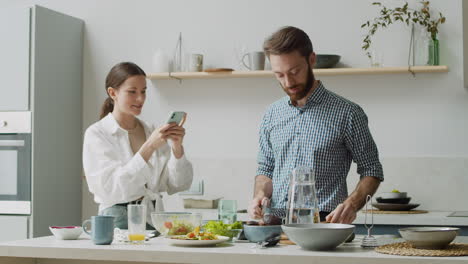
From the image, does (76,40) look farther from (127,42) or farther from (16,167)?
(16,167)

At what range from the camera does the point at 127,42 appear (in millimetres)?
4965

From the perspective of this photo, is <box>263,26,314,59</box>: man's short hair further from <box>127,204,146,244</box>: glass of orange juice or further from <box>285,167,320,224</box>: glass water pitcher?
<box>127,204,146,244</box>: glass of orange juice

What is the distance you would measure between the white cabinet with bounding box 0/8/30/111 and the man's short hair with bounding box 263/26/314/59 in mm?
2208

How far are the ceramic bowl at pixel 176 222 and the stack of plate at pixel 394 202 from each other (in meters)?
1.93

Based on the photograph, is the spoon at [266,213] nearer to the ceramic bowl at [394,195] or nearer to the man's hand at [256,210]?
the man's hand at [256,210]

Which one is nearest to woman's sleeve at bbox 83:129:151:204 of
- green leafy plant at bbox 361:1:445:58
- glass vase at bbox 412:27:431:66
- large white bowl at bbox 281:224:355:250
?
large white bowl at bbox 281:224:355:250

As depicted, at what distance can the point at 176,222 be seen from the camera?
7.83 ft

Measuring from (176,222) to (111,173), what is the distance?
65cm

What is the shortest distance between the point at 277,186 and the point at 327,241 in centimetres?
89

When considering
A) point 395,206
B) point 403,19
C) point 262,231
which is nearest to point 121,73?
point 262,231

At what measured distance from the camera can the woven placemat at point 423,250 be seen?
191 centimetres

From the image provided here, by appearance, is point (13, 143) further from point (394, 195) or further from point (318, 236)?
point (318, 236)

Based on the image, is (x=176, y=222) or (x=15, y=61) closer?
(x=176, y=222)

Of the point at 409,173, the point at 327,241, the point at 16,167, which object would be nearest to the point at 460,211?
the point at 409,173
